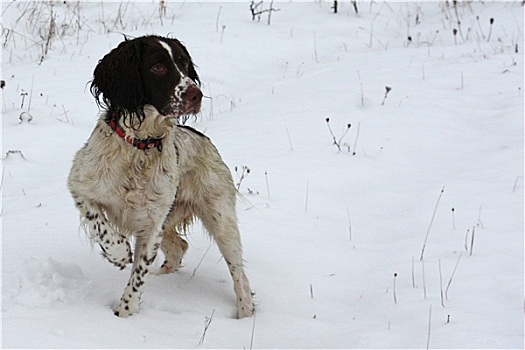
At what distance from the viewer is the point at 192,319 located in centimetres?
386

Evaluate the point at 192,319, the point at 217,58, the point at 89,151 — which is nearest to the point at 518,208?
the point at 192,319

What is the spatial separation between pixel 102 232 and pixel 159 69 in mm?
821

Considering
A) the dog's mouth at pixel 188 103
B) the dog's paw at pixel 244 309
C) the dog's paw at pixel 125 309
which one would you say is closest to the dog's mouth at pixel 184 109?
the dog's mouth at pixel 188 103

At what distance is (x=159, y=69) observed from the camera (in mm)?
3717

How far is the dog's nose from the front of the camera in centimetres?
359

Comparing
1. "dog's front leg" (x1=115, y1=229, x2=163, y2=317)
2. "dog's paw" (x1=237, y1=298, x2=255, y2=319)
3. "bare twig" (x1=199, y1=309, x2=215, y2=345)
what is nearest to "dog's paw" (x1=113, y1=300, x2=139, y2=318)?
"dog's front leg" (x1=115, y1=229, x2=163, y2=317)

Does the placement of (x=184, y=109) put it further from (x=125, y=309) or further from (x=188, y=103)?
(x=125, y=309)

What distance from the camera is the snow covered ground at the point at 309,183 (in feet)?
12.4

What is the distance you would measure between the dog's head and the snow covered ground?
92 centimetres

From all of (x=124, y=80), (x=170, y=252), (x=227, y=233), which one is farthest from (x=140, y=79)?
(x=170, y=252)

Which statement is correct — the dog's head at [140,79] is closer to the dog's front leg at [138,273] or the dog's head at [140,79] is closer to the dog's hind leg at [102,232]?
the dog's hind leg at [102,232]

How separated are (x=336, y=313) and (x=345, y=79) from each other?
4781 millimetres

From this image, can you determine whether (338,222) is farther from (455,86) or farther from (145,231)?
(455,86)

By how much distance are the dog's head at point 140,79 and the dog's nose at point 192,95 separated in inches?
0.7
